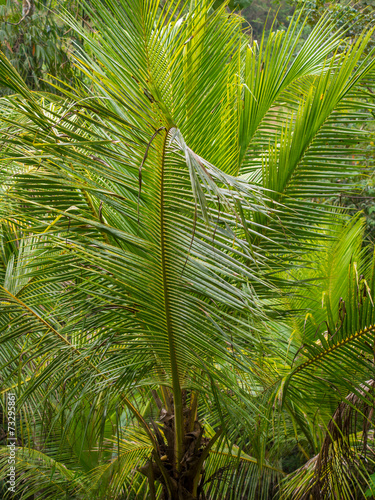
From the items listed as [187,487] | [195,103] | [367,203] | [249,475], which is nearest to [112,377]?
[187,487]

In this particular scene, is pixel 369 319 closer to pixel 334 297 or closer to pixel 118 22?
pixel 334 297

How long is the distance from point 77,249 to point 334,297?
1.50m

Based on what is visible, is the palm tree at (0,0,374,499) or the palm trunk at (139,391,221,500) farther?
the palm trunk at (139,391,221,500)

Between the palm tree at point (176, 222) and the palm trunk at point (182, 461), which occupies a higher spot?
the palm tree at point (176, 222)

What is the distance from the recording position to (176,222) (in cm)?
123

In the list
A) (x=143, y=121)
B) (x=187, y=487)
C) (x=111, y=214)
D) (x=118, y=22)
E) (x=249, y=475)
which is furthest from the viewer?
(x=249, y=475)

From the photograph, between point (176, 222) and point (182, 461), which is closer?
point (176, 222)

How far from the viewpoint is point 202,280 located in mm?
1199

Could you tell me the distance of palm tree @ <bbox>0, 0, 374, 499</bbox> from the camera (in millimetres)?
1190

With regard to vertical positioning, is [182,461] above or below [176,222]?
below

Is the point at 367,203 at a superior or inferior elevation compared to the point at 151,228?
superior

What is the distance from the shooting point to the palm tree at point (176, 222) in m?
1.19

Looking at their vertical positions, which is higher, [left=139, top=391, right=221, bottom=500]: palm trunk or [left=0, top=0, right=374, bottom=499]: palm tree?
[left=0, top=0, right=374, bottom=499]: palm tree

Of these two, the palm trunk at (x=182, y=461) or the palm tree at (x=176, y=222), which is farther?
the palm trunk at (x=182, y=461)
